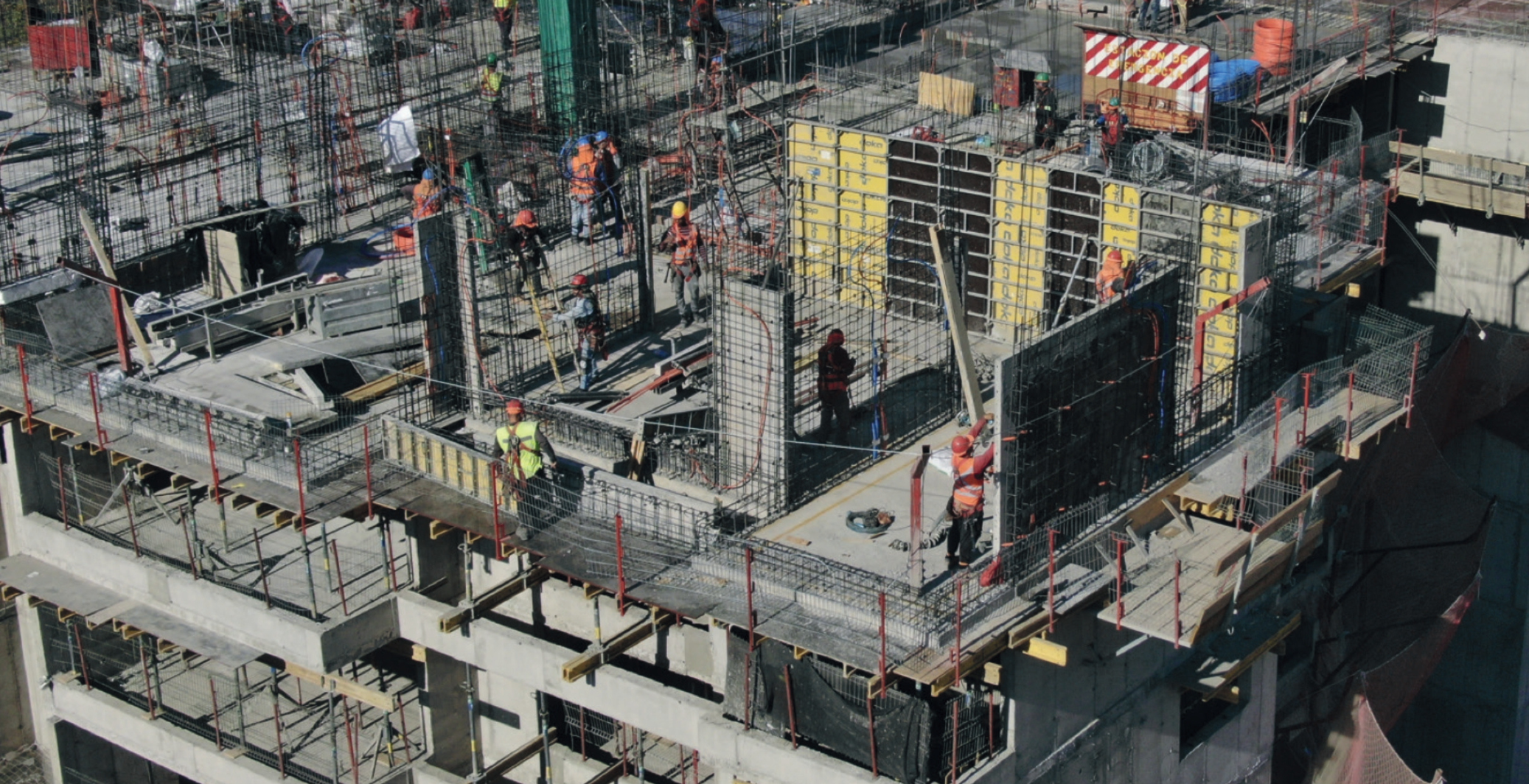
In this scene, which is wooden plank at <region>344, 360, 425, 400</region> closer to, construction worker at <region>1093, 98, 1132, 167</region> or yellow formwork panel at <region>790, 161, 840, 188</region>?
yellow formwork panel at <region>790, 161, 840, 188</region>

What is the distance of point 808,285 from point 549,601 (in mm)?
7388

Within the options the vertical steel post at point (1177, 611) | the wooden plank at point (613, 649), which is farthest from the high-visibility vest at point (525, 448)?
the vertical steel post at point (1177, 611)

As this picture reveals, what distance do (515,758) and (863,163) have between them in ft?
34.0

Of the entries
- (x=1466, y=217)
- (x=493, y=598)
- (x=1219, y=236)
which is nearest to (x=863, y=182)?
(x=1219, y=236)

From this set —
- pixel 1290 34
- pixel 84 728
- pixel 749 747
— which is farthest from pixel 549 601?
pixel 1290 34

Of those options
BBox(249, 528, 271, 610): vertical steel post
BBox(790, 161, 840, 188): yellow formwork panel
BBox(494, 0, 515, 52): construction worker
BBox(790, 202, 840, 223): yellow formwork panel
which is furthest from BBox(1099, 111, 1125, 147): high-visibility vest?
BBox(494, 0, 515, 52): construction worker

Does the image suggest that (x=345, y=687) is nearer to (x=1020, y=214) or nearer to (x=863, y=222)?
(x=863, y=222)

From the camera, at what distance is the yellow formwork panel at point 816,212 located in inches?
1379

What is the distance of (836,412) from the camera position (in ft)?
99.0

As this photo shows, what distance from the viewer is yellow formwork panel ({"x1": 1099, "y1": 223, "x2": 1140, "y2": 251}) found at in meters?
32.0

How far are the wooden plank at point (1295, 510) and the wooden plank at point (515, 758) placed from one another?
9.55m

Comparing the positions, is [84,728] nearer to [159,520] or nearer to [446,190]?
[159,520]

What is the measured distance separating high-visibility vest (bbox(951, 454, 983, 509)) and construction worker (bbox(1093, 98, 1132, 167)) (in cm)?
831

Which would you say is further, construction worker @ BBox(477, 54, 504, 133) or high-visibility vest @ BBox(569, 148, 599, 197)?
construction worker @ BBox(477, 54, 504, 133)
